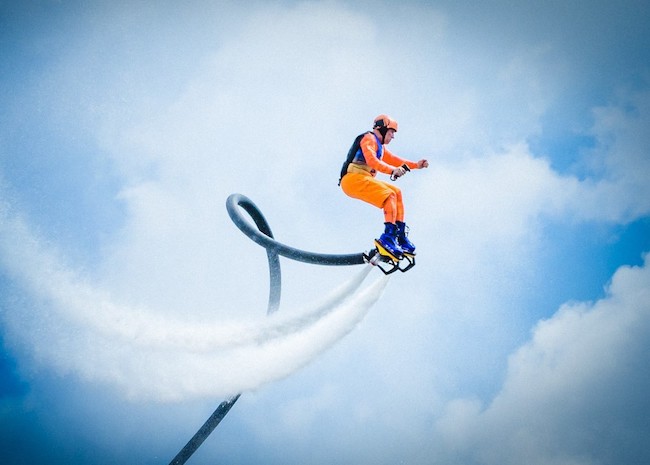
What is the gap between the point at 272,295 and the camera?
10914 millimetres

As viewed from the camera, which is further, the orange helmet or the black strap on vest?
the orange helmet

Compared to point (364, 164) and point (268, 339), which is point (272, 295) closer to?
point (268, 339)

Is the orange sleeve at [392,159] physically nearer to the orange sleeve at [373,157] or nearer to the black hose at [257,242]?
the orange sleeve at [373,157]

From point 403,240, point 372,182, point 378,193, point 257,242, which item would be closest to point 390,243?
point 403,240

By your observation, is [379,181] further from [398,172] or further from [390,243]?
[390,243]

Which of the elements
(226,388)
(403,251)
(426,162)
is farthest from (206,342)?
(426,162)

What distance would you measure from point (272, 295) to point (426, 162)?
580 centimetres

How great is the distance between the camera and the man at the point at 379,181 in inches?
305

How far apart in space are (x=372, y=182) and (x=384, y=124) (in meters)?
1.47

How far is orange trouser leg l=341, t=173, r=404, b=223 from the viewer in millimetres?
7754

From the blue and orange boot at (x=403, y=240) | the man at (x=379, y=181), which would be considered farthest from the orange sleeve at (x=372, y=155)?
the blue and orange boot at (x=403, y=240)

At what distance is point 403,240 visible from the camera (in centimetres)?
784

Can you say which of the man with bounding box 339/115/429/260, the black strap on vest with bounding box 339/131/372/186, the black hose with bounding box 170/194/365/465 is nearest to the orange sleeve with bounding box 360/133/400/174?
the man with bounding box 339/115/429/260

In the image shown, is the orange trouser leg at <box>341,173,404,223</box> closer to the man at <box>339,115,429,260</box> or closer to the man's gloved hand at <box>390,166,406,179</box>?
the man at <box>339,115,429,260</box>
